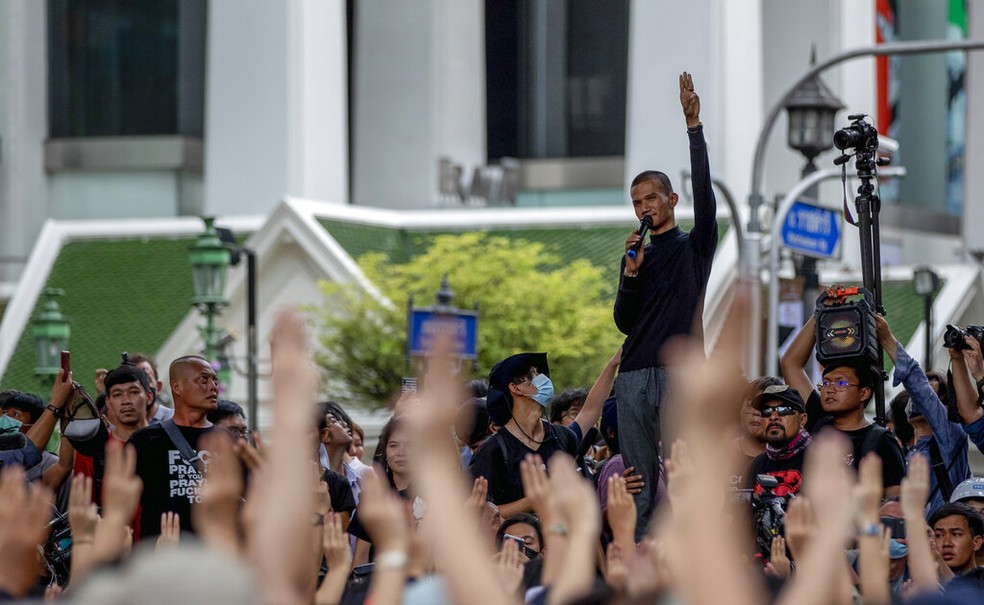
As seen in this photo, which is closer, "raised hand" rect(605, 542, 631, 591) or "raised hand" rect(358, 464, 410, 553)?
"raised hand" rect(358, 464, 410, 553)

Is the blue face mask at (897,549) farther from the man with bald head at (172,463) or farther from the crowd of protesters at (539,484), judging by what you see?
the man with bald head at (172,463)

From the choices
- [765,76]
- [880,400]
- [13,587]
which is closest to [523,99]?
[765,76]

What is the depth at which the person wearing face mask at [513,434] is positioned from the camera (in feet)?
32.1

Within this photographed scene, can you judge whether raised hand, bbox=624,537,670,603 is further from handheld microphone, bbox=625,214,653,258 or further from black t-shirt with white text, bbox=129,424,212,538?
black t-shirt with white text, bbox=129,424,212,538

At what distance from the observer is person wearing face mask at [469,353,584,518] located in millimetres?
9781

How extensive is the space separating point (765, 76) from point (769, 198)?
477 centimetres

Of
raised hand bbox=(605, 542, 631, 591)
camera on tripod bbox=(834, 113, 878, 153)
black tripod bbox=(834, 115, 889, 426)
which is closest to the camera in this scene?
raised hand bbox=(605, 542, 631, 591)

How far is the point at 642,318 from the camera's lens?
904 centimetres

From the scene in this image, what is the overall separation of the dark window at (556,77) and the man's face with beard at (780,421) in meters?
35.4

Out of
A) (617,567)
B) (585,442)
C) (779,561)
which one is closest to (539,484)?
(617,567)

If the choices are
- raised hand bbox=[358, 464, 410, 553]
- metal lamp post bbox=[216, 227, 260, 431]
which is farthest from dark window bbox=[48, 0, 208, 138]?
raised hand bbox=[358, 464, 410, 553]

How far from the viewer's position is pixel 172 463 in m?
9.18

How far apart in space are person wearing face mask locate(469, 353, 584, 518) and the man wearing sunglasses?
Answer: 1038mm

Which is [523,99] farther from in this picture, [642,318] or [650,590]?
[650,590]
